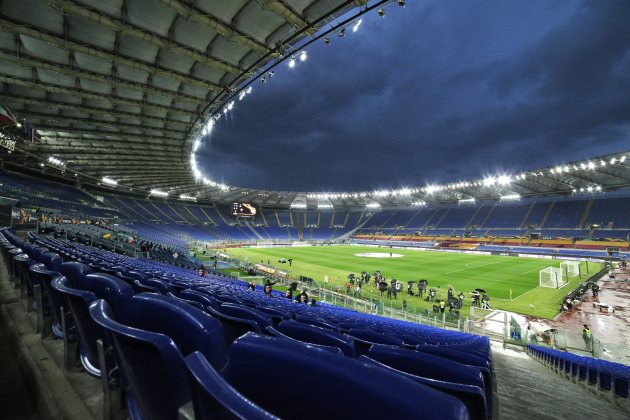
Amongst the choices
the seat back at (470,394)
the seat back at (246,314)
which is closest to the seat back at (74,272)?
the seat back at (246,314)

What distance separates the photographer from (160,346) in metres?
1.01

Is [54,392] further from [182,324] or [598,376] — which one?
[598,376]

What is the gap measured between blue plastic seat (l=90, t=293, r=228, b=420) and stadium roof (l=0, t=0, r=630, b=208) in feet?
40.1

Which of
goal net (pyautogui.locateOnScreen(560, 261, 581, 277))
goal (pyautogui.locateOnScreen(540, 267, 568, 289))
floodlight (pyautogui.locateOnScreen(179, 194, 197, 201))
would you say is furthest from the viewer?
floodlight (pyautogui.locateOnScreen(179, 194, 197, 201))

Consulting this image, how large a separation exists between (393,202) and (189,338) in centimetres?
8439

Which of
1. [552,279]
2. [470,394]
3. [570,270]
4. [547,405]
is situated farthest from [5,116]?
[570,270]

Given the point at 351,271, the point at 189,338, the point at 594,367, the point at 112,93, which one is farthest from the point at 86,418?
the point at 351,271

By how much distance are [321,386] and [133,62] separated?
1757cm

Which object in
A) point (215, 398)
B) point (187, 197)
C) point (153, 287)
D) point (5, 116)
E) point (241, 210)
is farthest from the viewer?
point (187, 197)

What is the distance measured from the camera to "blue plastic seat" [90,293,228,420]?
3.36 ft

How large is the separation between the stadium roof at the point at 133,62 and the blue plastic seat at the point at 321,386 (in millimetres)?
12679

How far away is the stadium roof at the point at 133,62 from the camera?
11305 mm

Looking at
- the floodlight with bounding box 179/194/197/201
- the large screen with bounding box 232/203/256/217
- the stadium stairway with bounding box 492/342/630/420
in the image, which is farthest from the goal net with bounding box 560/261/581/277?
the floodlight with bounding box 179/194/197/201

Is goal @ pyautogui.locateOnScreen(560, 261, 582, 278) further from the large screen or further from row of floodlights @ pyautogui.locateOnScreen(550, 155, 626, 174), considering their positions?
the large screen
